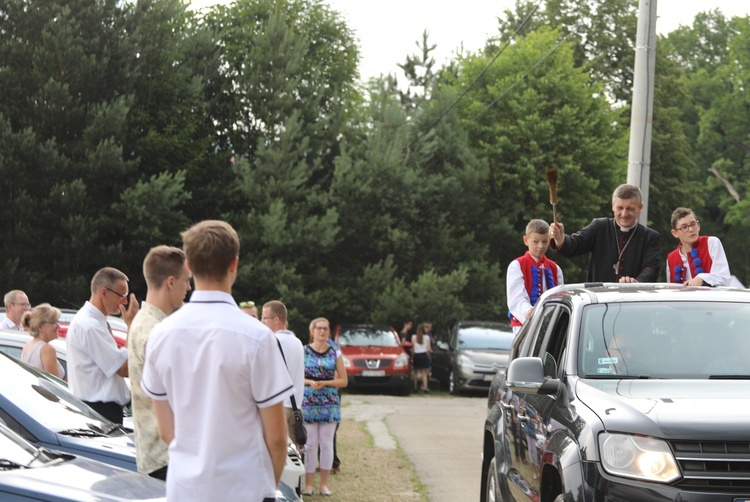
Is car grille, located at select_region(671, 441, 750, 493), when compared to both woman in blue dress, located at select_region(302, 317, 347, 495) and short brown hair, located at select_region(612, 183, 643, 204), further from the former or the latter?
woman in blue dress, located at select_region(302, 317, 347, 495)

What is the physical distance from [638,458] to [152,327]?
7.77 feet

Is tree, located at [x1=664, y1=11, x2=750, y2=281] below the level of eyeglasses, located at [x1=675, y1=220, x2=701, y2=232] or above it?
above

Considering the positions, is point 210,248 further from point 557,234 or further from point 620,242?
point 620,242

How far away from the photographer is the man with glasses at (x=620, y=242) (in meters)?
8.69

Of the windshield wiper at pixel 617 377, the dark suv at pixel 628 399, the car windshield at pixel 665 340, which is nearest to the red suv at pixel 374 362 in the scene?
the dark suv at pixel 628 399

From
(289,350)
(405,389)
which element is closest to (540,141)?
(405,389)

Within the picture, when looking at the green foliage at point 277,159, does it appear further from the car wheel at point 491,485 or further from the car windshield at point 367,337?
the car wheel at point 491,485

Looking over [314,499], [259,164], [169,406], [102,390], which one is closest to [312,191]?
[259,164]

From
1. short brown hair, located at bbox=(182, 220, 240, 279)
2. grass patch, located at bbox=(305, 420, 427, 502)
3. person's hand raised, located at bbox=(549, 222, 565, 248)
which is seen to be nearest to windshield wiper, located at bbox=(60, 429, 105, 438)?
short brown hair, located at bbox=(182, 220, 240, 279)

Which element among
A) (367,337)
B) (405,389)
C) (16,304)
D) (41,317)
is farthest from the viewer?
(367,337)

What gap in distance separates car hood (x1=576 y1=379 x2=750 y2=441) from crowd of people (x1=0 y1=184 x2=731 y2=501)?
59.7 inches

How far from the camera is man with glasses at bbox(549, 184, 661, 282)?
8688 millimetres

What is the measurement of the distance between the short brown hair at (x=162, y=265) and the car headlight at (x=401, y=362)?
69.3ft

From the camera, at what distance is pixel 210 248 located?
4.22 meters
